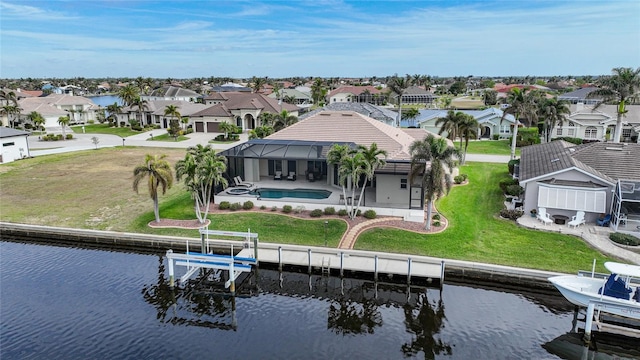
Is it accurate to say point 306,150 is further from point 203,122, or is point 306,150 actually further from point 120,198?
point 203,122

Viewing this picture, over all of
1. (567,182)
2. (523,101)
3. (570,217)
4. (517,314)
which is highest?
(523,101)

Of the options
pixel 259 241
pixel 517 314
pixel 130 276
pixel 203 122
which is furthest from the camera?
pixel 203 122

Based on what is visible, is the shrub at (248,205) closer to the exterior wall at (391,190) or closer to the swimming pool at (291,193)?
the swimming pool at (291,193)

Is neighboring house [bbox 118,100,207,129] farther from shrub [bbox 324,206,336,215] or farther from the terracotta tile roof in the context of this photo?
shrub [bbox 324,206,336,215]

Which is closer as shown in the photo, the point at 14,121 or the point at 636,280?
the point at 636,280

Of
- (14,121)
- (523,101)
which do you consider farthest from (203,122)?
(523,101)

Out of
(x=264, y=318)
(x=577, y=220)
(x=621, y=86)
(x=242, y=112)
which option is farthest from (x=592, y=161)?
(x=242, y=112)

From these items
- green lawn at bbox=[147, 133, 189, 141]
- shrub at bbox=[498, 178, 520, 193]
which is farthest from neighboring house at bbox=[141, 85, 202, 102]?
shrub at bbox=[498, 178, 520, 193]

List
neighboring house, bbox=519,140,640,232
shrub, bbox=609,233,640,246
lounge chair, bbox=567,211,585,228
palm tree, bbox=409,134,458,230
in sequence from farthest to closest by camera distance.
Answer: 1. lounge chair, bbox=567,211,585,228
2. neighboring house, bbox=519,140,640,232
3. palm tree, bbox=409,134,458,230
4. shrub, bbox=609,233,640,246
